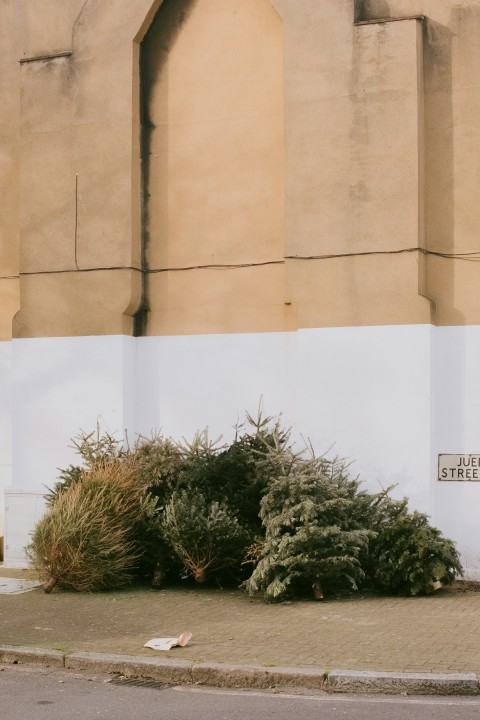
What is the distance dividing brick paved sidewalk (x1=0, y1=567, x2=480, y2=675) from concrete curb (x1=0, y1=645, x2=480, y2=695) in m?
0.20

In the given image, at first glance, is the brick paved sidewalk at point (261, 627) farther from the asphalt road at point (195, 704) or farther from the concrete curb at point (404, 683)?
the asphalt road at point (195, 704)

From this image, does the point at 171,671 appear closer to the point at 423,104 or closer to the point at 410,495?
the point at 410,495

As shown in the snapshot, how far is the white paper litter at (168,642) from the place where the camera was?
29.3ft

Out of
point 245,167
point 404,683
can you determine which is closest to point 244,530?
point 404,683

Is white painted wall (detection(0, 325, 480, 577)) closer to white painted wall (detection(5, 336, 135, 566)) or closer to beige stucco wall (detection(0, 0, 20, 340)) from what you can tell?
white painted wall (detection(5, 336, 135, 566))

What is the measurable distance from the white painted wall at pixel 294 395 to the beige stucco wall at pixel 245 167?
315mm

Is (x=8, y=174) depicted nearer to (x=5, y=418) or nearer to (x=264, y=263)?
(x=5, y=418)

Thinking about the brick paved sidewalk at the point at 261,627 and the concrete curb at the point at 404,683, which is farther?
the brick paved sidewalk at the point at 261,627

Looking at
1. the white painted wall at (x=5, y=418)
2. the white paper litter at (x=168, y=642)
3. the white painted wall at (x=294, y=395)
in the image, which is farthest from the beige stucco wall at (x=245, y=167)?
the white paper litter at (x=168, y=642)

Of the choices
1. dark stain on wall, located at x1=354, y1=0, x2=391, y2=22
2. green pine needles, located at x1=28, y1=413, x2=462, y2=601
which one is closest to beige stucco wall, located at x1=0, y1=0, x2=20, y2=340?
green pine needles, located at x1=28, y1=413, x2=462, y2=601

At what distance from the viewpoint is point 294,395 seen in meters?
13.3

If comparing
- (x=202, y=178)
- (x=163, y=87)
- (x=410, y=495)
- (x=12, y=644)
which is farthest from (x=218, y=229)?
(x=12, y=644)

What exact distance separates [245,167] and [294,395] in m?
3.21

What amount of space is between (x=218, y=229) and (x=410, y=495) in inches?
177
